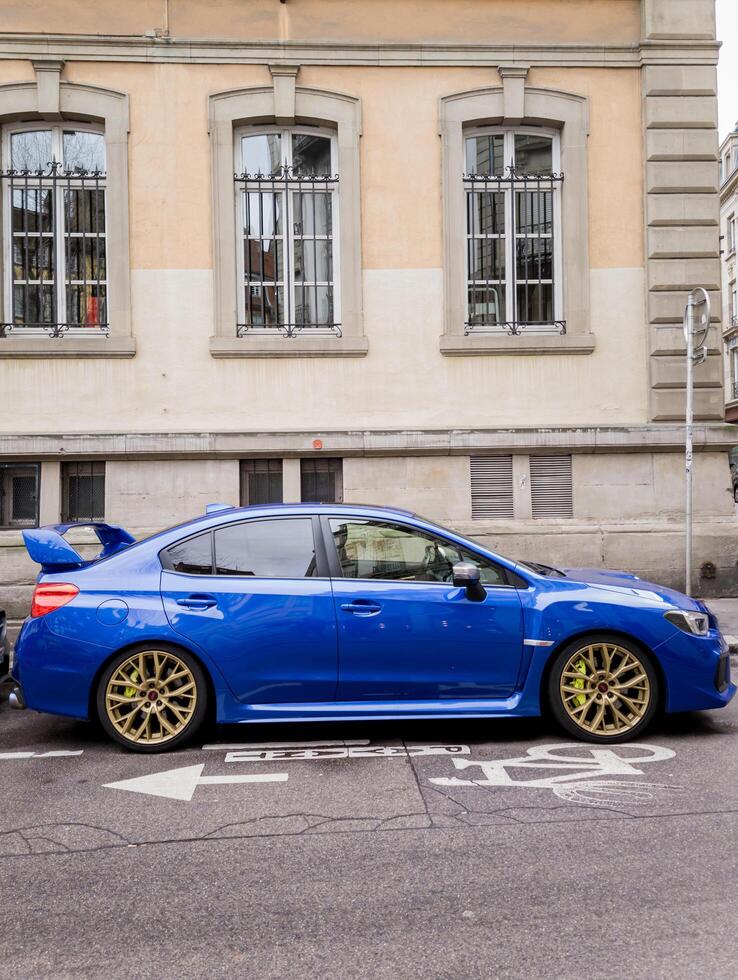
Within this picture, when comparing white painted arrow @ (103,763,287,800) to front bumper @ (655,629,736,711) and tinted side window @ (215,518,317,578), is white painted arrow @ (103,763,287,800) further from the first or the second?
front bumper @ (655,629,736,711)

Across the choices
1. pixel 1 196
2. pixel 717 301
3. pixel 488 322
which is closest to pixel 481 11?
pixel 488 322

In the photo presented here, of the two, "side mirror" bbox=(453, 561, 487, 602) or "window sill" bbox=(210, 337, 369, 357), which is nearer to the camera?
"side mirror" bbox=(453, 561, 487, 602)

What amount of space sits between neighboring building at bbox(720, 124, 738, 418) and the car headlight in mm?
57913

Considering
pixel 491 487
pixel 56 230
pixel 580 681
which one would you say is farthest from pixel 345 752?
pixel 56 230

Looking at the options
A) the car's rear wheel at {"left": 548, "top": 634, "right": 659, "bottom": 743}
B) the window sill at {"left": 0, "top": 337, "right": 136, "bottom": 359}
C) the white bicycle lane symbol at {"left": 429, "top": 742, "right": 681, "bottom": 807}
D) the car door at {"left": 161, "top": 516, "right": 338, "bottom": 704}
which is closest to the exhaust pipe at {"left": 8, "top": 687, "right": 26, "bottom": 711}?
the car door at {"left": 161, "top": 516, "right": 338, "bottom": 704}

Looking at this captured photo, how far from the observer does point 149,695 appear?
563 cm

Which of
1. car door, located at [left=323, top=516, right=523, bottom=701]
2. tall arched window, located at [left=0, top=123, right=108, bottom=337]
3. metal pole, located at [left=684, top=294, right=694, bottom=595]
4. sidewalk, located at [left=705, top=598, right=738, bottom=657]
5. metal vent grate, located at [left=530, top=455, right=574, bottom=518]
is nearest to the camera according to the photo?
car door, located at [left=323, top=516, right=523, bottom=701]

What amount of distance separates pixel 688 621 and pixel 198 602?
3087 mm

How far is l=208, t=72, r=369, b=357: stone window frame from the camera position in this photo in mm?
11453

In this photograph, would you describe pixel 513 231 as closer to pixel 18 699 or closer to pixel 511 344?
pixel 511 344

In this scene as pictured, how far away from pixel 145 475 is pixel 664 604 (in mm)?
7326

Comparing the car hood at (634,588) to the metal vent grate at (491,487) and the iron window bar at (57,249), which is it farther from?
the iron window bar at (57,249)

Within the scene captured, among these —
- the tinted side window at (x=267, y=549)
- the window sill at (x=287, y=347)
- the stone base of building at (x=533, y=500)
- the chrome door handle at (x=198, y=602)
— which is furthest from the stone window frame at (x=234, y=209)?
the chrome door handle at (x=198, y=602)

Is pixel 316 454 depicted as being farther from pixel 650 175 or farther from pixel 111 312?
pixel 650 175
